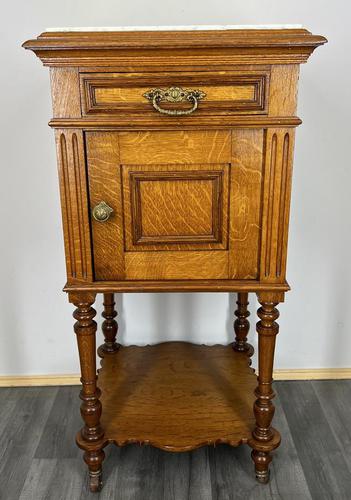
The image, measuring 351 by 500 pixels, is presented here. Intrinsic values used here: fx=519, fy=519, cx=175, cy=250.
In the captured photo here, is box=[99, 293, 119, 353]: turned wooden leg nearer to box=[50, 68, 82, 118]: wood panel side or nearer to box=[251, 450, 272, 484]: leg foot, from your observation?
box=[251, 450, 272, 484]: leg foot

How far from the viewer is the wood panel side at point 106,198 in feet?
3.80

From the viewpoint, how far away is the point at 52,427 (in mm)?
1729

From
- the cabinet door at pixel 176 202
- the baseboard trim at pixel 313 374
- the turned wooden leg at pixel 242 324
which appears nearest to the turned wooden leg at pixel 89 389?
the cabinet door at pixel 176 202

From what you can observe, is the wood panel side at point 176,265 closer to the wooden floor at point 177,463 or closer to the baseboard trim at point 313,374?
the wooden floor at point 177,463

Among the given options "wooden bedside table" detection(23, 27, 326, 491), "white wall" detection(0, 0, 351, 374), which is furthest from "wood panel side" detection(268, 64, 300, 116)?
"white wall" detection(0, 0, 351, 374)

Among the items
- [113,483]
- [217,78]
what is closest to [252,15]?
[217,78]

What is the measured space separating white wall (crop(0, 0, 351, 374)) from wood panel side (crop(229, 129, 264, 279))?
2.03ft

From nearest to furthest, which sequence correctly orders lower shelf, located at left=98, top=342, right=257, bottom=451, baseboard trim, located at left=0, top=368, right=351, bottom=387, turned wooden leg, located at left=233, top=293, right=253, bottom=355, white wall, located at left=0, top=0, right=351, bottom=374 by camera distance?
1. lower shelf, located at left=98, top=342, right=257, bottom=451
2. white wall, located at left=0, top=0, right=351, bottom=374
3. turned wooden leg, located at left=233, top=293, right=253, bottom=355
4. baseboard trim, located at left=0, top=368, right=351, bottom=387

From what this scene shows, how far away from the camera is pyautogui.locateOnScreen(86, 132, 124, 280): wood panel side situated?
116cm

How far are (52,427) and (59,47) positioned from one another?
122cm

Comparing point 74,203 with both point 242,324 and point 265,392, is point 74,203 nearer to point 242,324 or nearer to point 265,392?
point 265,392

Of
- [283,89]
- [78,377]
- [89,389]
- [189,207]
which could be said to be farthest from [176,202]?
[78,377]

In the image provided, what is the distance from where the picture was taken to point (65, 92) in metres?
1.12

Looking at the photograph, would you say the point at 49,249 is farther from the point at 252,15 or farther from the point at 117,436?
the point at 252,15
